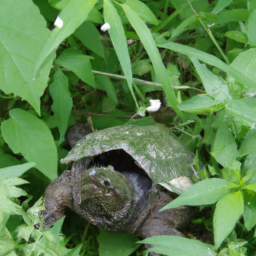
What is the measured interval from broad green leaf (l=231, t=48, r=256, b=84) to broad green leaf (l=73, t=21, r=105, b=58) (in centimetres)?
78

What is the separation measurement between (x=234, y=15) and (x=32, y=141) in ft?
4.18

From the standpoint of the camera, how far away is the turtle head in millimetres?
1457

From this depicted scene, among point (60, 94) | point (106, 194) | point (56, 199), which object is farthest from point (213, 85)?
point (56, 199)

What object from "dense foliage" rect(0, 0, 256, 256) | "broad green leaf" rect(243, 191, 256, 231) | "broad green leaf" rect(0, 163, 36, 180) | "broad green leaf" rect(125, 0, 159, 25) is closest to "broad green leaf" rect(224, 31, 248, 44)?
"dense foliage" rect(0, 0, 256, 256)

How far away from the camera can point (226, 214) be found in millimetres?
1273

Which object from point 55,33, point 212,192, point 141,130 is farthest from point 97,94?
point 212,192

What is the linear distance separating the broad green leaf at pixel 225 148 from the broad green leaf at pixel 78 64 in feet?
2.38

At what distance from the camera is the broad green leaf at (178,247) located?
131cm

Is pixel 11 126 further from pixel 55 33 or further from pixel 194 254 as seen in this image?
pixel 194 254

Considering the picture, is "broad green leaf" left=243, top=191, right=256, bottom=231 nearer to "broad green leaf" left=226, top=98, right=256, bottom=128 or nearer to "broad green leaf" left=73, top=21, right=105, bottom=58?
"broad green leaf" left=226, top=98, right=256, bottom=128

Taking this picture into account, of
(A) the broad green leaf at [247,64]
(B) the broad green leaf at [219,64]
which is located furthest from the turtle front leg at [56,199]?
(A) the broad green leaf at [247,64]

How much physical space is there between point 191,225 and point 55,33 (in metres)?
1.38

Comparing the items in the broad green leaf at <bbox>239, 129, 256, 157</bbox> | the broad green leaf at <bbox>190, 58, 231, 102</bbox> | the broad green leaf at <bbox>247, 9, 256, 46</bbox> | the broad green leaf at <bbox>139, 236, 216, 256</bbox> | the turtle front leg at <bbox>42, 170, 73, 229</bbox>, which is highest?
the broad green leaf at <bbox>247, 9, 256, 46</bbox>

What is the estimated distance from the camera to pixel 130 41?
2.40 metres
